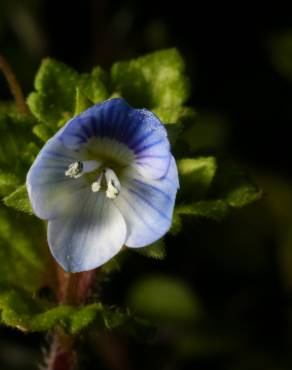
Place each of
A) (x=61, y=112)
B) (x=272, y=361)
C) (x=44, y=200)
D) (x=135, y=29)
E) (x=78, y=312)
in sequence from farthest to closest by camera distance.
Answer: (x=135, y=29)
(x=272, y=361)
(x=61, y=112)
(x=78, y=312)
(x=44, y=200)

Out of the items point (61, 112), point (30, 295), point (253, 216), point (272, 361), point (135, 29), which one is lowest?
point (272, 361)

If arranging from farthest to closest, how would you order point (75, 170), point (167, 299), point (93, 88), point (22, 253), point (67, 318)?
point (167, 299)
point (22, 253)
point (93, 88)
point (67, 318)
point (75, 170)

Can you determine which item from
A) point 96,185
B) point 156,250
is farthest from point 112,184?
point 156,250

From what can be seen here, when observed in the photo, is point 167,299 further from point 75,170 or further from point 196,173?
point 75,170

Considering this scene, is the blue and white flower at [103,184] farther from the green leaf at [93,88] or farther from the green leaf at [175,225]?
the green leaf at [93,88]

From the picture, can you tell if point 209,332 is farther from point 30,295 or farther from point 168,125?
point 168,125

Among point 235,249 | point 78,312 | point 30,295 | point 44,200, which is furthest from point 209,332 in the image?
point 44,200

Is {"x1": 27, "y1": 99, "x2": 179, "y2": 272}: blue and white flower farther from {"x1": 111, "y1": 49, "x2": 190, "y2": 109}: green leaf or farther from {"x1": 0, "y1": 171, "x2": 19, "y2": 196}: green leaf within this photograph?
{"x1": 111, "y1": 49, "x2": 190, "y2": 109}: green leaf

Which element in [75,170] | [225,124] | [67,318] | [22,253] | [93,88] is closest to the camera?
[75,170]
